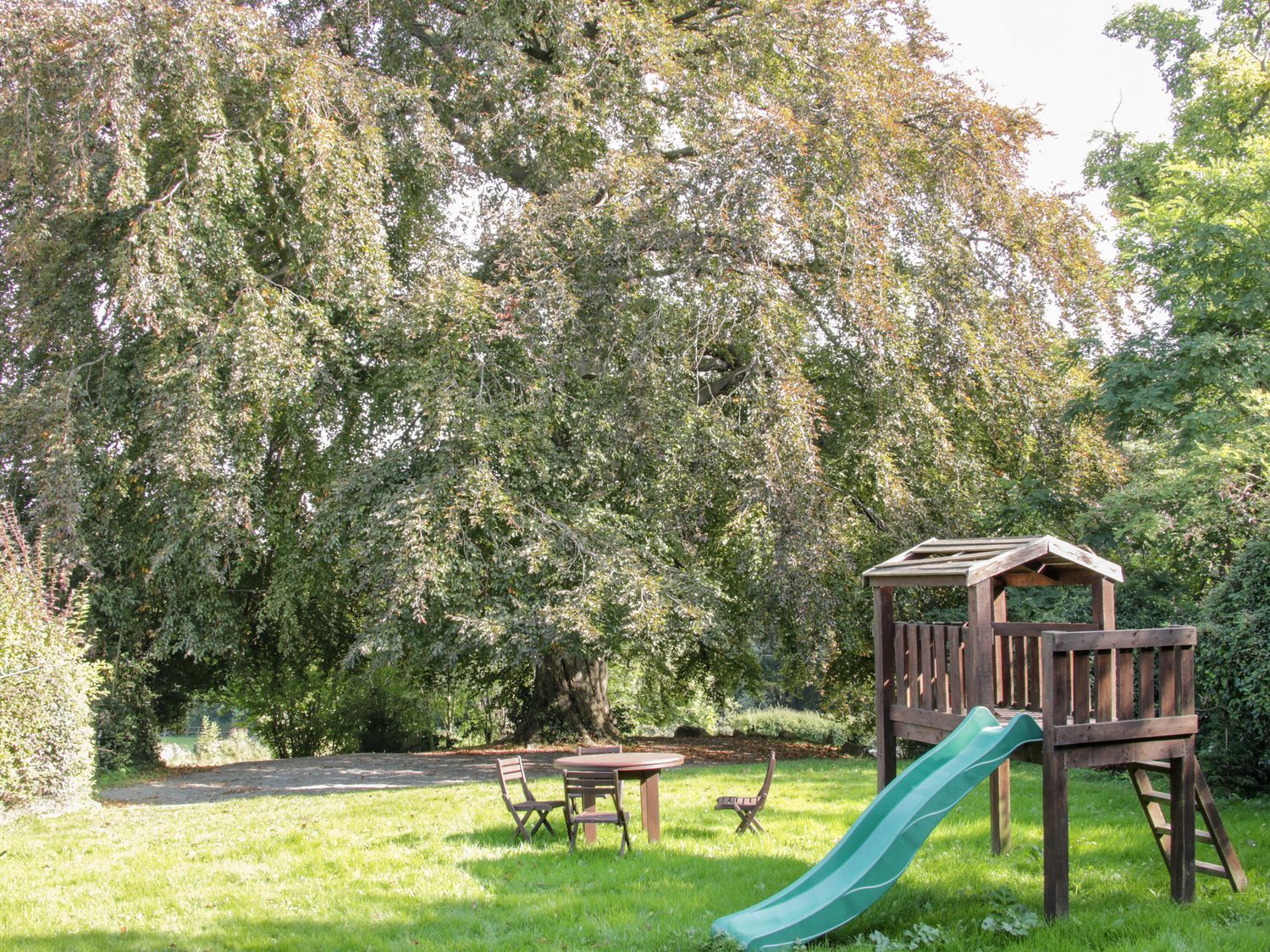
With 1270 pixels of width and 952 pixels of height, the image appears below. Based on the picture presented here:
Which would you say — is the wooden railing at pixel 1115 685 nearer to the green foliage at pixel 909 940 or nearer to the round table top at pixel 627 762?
the green foliage at pixel 909 940

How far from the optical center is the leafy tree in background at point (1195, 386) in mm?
10867

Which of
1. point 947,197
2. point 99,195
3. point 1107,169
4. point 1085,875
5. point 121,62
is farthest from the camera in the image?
point 1107,169

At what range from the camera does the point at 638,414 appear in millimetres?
12891

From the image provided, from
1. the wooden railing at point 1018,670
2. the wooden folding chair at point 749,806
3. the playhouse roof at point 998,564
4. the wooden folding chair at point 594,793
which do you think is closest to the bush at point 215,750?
the wooden folding chair at point 594,793

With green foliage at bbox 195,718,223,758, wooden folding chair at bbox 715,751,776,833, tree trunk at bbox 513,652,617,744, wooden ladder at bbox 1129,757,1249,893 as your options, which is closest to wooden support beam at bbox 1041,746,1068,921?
wooden ladder at bbox 1129,757,1249,893

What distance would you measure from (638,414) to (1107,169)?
17401 millimetres

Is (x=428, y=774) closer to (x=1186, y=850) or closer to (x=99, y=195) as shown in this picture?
(x=99, y=195)

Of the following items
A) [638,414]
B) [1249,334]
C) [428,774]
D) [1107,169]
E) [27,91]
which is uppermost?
[1107,169]

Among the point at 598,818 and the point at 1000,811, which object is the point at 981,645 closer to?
the point at 1000,811

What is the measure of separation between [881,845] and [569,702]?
501 inches

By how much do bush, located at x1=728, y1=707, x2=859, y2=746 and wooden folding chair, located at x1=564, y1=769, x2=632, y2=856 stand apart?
13.6 meters

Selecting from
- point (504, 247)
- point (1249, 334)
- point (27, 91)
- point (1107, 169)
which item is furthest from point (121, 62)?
point (1107, 169)

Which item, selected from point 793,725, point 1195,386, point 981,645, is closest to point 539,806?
point 981,645

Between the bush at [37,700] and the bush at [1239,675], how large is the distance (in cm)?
1193
